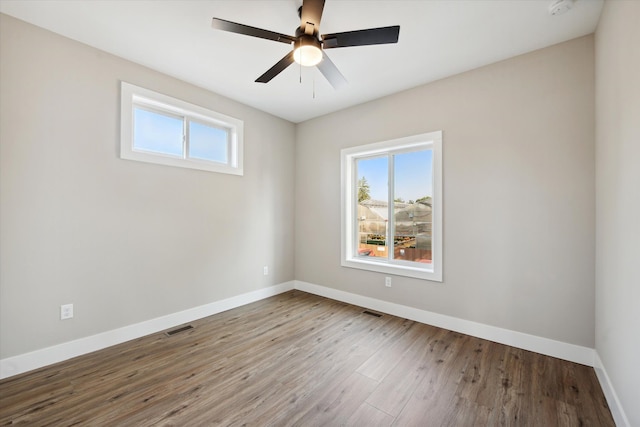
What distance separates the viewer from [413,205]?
3445 millimetres

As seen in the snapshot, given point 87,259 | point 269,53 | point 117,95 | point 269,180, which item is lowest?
point 87,259

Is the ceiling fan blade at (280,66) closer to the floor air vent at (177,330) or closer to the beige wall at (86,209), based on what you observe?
the beige wall at (86,209)

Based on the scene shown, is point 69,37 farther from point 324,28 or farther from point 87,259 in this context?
point 324,28

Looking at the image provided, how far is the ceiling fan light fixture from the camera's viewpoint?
1.88 m

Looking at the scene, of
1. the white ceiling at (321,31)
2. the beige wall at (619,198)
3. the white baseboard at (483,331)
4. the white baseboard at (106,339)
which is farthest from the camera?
the white baseboard at (483,331)

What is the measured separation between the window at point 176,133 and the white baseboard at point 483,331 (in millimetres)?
2522

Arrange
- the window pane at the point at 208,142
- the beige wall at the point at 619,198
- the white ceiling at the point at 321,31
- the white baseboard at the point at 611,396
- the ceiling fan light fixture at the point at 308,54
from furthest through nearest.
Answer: the window pane at the point at 208,142, the white ceiling at the point at 321,31, the ceiling fan light fixture at the point at 308,54, the white baseboard at the point at 611,396, the beige wall at the point at 619,198

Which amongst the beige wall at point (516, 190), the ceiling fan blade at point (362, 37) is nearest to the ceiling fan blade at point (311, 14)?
the ceiling fan blade at point (362, 37)

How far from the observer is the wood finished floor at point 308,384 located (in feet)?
5.53

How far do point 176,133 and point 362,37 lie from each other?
8.07 ft

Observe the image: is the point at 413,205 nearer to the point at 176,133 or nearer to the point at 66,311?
the point at 176,133

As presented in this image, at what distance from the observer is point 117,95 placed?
2.64 m

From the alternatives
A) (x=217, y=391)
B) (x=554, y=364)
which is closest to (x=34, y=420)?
(x=217, y=391)

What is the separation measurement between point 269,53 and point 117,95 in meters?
1.58
